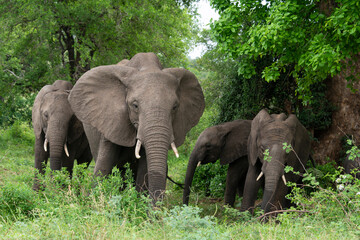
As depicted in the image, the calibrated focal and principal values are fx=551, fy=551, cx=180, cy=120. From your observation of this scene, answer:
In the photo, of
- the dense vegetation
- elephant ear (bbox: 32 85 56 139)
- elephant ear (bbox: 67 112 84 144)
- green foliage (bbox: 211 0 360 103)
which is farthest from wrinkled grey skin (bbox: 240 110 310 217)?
elephant ear (bbox: 32 85 56 139)

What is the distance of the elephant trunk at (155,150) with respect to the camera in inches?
276

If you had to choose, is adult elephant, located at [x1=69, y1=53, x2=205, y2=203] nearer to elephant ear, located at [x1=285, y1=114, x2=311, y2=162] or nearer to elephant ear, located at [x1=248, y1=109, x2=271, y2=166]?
elephant ear, located at [x1=248, y1=109, x2=271, y2=166]

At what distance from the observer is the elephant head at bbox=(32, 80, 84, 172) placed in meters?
9.80

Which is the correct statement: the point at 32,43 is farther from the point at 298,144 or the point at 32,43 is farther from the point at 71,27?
the point at 298,144

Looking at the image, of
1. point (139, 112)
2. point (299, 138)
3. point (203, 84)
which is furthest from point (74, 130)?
point (203, 84)

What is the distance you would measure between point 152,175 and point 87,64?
36.2 ft

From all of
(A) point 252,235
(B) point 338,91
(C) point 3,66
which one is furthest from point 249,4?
(C) point 3,66

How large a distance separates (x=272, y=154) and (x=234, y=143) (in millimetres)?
2494

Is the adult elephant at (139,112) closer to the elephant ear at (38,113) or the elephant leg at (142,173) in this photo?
the elephant leg at (142,173)

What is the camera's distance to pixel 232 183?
10.9 metres

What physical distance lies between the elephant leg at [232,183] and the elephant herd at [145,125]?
59mm

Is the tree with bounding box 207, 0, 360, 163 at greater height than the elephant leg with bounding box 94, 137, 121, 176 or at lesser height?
greater

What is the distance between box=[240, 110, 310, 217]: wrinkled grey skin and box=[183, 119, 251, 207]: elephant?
4.14 ft

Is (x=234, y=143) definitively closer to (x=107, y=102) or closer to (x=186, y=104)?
(x=186, y=104)
